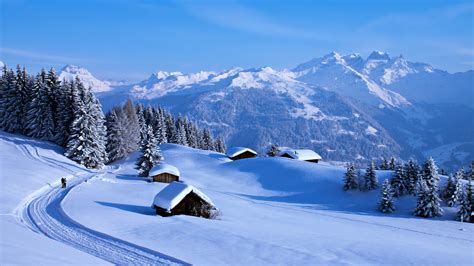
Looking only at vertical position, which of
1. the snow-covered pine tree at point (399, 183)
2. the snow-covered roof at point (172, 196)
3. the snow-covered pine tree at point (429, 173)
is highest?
the snow-covered pine tree at point (429, 173)

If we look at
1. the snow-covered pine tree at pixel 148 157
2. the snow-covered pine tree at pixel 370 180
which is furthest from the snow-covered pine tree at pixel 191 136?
the snow-covered pine tree at pixel 370 180

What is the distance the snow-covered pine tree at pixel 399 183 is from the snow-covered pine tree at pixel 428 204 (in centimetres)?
615

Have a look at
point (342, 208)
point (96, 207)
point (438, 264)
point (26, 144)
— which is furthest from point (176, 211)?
point (26, 144)

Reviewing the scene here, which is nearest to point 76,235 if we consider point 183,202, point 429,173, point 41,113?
point 183,202

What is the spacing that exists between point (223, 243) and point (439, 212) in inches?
1321

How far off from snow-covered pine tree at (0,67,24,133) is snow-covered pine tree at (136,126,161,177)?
26.1 meters

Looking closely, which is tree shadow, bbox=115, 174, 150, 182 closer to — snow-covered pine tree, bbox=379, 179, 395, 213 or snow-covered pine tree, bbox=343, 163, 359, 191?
snow-covered pine tree, bbox=343, 163, 359, 191

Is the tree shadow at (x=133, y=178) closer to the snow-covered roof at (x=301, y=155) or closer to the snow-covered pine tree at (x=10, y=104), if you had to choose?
the snow-covered pine tree at (x=10, y=104)

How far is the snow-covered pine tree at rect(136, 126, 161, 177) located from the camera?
6328 centimetres

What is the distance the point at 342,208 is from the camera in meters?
53.0

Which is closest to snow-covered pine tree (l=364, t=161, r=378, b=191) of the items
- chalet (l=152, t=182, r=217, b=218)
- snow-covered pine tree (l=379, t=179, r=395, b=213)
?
snow-covered pine tree (l=379, t=179, r=395, b=213)

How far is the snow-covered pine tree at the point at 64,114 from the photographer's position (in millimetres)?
68125

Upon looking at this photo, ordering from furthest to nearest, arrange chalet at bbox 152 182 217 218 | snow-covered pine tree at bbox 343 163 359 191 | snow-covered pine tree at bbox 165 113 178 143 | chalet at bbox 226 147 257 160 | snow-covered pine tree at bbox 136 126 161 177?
snow-covered pine tree at bbox 165 113 178 143, chalet at bbox 226 147 257 160, snow-covered pine tree at bbox 136 126 161 177, snow-covered pine tree at bbox 343 163 359 191, chalet at bbox 152 182 217 218

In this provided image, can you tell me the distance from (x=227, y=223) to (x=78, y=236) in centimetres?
1194
